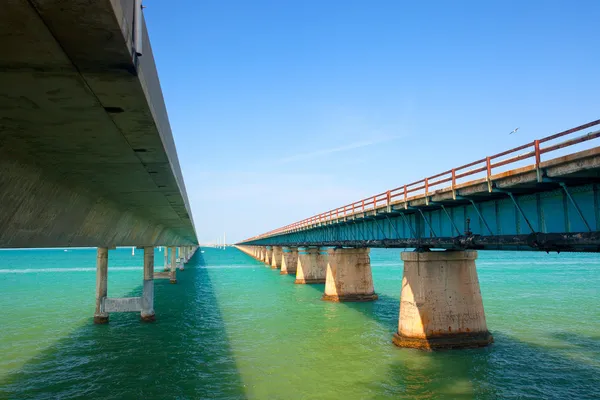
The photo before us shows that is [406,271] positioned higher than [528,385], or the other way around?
[406,271]

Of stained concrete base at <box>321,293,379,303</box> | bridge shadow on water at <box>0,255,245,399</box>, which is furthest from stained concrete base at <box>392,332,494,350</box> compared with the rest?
stained concrete base at <box>321,293,379,303</box>

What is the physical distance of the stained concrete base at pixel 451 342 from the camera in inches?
802

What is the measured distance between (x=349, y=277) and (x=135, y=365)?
21476 millimetres

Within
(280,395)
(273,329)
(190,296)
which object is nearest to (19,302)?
(190,296)

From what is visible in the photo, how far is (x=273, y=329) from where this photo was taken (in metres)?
25.9

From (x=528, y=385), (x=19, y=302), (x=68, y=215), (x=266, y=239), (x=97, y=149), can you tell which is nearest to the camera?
(x=97, y=149)

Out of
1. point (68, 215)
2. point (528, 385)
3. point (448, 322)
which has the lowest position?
point (528, 385)

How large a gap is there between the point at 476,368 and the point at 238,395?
9328 millimetres

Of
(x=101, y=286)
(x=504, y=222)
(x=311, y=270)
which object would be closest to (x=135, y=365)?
(x=101, y=286)

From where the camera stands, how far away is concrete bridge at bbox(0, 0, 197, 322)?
480 centimetres

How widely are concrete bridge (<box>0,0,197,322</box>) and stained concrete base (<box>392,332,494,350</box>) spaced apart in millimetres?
12576

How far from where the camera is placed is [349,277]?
37.3 meters

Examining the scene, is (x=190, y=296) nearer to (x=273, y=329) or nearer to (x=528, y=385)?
(x=273, y=329)

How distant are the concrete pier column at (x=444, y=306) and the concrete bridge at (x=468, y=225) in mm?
44
